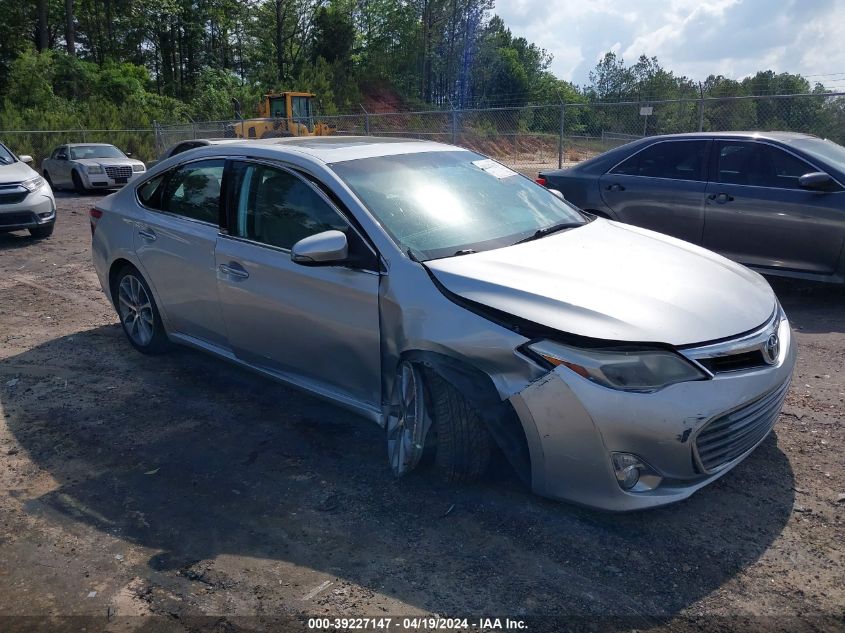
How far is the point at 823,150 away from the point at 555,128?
16627 mm

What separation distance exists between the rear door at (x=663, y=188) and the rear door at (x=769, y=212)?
130mm

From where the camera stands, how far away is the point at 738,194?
6.52 metres

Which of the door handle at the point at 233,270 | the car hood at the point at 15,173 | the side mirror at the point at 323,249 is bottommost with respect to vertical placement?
the door handle at the point at 233,270

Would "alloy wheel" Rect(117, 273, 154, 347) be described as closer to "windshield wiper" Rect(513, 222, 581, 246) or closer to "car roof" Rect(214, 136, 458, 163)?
"car roof" Rect(214, 136, 458, 163)

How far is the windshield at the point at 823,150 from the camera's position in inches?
249

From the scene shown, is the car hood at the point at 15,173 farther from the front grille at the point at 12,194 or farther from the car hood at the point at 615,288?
the car hood at the point at 615,288

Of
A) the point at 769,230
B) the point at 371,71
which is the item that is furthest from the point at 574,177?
the point at 371,71

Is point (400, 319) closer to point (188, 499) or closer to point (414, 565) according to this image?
point (414, 565)

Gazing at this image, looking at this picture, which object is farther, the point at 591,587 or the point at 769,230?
the point at 769,230

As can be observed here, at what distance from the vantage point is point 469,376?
3.03 m

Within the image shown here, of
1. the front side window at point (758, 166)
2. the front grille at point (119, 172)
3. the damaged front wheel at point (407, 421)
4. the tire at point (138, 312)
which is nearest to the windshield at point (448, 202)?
the damaged front wheel at point (407, 421)

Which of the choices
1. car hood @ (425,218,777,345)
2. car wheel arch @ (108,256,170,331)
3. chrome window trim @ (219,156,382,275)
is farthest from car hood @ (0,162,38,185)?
car hood @ (425,218,777,345)

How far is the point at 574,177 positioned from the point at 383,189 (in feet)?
14.0

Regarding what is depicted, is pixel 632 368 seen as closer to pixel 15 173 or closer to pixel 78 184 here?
pixel 15 173
